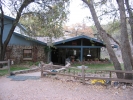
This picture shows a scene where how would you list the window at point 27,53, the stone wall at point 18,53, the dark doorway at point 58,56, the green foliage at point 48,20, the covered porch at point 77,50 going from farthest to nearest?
1. the dark doorway at point 58,56
2. the covered porch at point 77,50
3. the window at point 27,53
4. the stone wall at point 18,53
5. the green foliage at point 48,20

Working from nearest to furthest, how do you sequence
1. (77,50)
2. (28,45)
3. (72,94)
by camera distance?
(72,94) < (28,45) < (77,50)

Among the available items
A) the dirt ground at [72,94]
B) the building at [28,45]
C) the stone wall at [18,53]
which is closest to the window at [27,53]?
the building at [28,45]

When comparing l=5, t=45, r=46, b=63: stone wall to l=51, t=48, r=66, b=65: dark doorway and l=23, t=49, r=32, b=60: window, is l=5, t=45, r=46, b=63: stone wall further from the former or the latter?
l=51, t=48, r=66, b=65: dark doorway

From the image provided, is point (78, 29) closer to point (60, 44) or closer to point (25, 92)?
point (60, 44)

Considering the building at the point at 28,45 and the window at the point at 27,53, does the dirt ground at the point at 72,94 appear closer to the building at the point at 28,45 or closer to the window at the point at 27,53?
the building at the point at 28,45

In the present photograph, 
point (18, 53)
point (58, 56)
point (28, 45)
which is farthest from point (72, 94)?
point (58, 56)

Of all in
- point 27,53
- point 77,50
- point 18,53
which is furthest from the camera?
point 77,50

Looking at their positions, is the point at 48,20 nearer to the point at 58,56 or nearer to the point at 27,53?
the point at 27,53

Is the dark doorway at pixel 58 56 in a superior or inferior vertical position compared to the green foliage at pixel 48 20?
inferior

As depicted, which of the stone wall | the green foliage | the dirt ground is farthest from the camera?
the stone wall

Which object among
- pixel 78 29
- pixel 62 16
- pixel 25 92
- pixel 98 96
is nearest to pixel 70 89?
pixel 98 96

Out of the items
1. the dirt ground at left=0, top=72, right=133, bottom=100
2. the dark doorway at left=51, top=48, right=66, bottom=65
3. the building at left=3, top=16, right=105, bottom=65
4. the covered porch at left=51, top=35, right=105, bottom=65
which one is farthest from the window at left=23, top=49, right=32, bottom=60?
the dirt ground at left=0, top=72, right=133, bottom=100

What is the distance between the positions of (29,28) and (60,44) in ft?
15.9

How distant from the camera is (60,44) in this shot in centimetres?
1888
